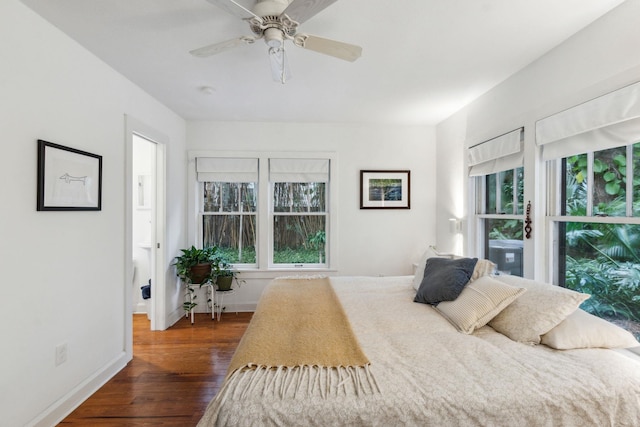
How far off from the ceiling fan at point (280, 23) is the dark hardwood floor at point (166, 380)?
2344 mm

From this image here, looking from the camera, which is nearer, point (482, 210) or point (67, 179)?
point (67, 179)

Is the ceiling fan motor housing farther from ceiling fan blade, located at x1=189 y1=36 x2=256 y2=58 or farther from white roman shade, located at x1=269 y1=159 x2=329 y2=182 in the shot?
white roman shade, located at x1=269 y1=159 x2=329 y2=182

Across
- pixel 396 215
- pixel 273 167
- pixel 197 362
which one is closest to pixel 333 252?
pixel 396 215

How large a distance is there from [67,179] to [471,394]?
2651 millimetres

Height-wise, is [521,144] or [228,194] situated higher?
[521,144]

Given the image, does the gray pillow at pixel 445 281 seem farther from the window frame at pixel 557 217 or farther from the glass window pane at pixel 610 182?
the glass window pane at pixel 610 182

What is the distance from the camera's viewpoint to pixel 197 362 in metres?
2.82

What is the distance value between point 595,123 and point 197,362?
11.4 feet

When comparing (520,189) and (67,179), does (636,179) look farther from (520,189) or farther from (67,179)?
(67,179)

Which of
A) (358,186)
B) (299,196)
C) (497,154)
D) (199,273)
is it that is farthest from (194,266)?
(497,154)

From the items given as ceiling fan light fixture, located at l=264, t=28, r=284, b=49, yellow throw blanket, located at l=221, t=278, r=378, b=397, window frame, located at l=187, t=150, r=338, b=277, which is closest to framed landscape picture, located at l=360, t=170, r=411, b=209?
window frame, located at l=187, t=150, r=338, b=277

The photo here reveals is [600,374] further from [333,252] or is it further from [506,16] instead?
[333,252]

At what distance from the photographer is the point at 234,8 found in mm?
1546

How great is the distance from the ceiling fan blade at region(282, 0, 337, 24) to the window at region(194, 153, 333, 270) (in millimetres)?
2586
